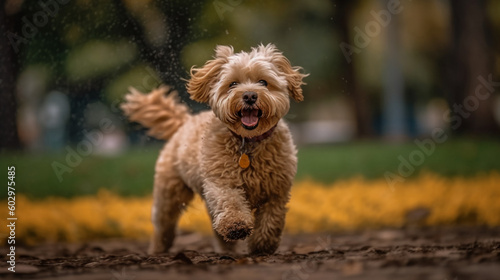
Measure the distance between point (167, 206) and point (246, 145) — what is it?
4.89ft

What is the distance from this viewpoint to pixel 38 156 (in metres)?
12.5

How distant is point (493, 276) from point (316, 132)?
47.8m

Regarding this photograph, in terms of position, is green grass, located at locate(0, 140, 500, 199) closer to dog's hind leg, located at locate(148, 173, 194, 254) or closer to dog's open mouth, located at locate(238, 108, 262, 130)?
dog's hind leg, located at locate(148, 173, 194, 254)

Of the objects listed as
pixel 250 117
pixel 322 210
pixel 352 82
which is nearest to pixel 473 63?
pixel 322 210

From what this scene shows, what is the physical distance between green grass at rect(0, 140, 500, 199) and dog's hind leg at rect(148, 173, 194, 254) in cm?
378

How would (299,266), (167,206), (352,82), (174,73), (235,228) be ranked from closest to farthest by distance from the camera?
(299,266) < (235,228) < (167,206) < (174,73) < (352,82)

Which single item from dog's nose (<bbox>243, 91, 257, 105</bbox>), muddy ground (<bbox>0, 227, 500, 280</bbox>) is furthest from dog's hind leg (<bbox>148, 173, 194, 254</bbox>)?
dog's nose (<bbox>243, 91, 257, 105</bbox>)

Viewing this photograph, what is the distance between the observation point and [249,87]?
201 inches

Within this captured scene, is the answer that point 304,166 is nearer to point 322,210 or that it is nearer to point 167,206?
point 322,210

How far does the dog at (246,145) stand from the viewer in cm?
509

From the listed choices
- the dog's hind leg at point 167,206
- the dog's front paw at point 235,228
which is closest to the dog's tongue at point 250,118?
the dog's front paw at point 235,228

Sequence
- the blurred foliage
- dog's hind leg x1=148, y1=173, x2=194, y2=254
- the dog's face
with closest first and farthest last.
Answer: the dog's face < dog's hind leg x1=148, y1=173, x2=194, y2=254 < the blurred foliage

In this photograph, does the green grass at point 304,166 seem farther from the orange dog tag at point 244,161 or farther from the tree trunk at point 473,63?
the orange dog tag at point 244,161

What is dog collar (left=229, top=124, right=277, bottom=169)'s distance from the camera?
5.37 meters
